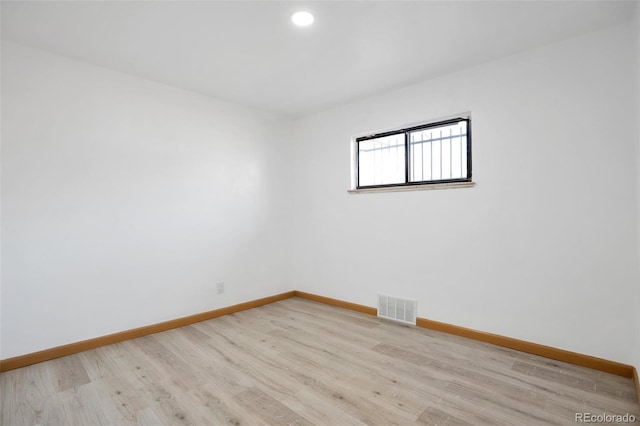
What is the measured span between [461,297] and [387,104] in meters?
2.10

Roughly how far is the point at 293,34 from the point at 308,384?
2457mm

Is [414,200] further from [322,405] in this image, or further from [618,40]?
[322,405]

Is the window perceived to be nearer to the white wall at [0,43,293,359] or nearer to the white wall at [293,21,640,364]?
the white wall at [293,21,640,364]

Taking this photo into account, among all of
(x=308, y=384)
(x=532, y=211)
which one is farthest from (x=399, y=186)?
(x=308, y=384)

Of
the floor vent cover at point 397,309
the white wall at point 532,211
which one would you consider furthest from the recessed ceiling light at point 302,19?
the floor vent cover at point 397,309

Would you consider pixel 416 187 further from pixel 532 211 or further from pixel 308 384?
pixel 308 384

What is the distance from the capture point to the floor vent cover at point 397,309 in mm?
3201

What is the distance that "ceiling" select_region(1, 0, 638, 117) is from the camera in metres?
2.01

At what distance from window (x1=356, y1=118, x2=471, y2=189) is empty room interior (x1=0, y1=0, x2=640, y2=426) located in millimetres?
21

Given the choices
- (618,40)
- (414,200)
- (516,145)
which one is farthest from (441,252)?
(618,40)

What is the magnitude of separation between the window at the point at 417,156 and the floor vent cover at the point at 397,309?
4.01 feet

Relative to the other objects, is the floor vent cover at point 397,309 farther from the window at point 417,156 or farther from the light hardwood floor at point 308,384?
the window at point 417,156

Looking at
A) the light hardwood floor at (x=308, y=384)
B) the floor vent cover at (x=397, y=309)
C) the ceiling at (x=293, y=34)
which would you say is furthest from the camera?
the floor vent cover at (x=397, y=309)

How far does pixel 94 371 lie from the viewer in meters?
2.30
